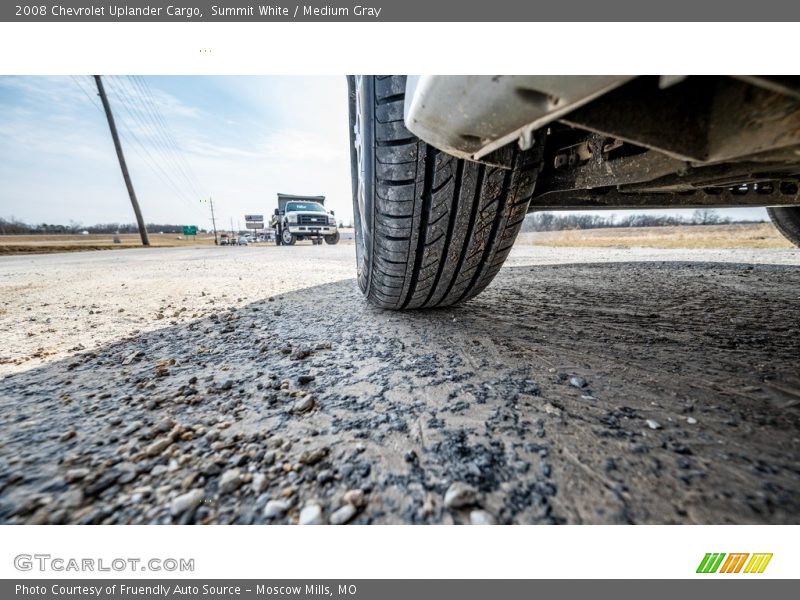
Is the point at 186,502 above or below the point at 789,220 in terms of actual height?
below

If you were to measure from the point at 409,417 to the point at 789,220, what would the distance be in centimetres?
387

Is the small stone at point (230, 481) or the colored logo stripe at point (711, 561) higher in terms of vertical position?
the small stone at point (230, 481)

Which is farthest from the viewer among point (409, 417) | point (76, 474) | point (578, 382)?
point (578, 382)

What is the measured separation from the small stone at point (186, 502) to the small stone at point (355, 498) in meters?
0.23

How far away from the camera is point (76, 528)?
494mm

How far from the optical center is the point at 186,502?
52cm

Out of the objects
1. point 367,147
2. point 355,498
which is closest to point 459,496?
point 355,498

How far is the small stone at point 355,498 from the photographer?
51 centimetres

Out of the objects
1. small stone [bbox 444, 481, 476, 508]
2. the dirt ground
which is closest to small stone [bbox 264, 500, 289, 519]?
the dirt ground

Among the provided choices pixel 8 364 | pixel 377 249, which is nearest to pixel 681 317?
pixel 377 249

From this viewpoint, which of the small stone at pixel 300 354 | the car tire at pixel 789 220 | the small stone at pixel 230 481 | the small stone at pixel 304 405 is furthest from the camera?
the car tire at pixel 789 220

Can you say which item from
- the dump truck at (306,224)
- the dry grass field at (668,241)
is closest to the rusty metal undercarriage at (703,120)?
the dry grass field at (668,241)

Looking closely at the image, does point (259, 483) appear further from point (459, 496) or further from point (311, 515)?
point (459, 496)

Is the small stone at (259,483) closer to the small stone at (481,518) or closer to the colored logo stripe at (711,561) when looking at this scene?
the small stone at (481,518)
